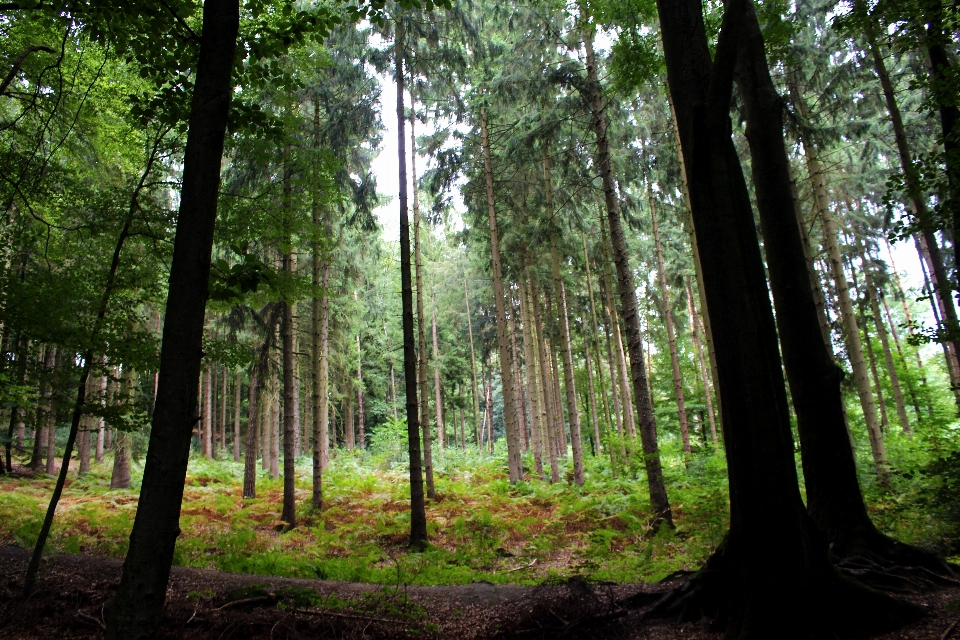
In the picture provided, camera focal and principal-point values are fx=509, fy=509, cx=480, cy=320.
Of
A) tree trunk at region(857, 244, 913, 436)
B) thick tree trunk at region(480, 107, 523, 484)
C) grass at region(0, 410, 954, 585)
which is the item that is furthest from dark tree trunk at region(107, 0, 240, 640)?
tree trunk at region(857, 244, 913, 436)

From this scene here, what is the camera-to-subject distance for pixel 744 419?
3746mm

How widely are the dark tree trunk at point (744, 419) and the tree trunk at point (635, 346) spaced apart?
18.6ft

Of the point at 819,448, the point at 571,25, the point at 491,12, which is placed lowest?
the point at 819,448

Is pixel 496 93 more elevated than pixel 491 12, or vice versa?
pixel 491 12

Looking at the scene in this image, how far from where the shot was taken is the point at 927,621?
3502 mm

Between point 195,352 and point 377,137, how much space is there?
1241cm

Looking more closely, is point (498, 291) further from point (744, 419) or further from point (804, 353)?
point (744, 419)

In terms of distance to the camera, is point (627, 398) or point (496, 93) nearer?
point (496, 93)

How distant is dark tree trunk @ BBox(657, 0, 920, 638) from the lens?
356 centimetres

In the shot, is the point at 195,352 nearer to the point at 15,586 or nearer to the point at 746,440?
the point at 746,440

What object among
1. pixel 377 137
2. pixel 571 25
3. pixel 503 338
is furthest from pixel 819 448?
pixel 377 137

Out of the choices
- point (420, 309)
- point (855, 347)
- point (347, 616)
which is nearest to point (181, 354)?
point (347, 616)

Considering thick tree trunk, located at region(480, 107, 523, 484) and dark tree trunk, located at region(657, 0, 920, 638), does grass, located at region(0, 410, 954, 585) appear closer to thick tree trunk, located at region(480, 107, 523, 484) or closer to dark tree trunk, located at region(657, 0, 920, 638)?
thick tree trunk, located at region(480, 107, 523, 484)

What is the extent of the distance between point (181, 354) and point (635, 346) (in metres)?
8.65
